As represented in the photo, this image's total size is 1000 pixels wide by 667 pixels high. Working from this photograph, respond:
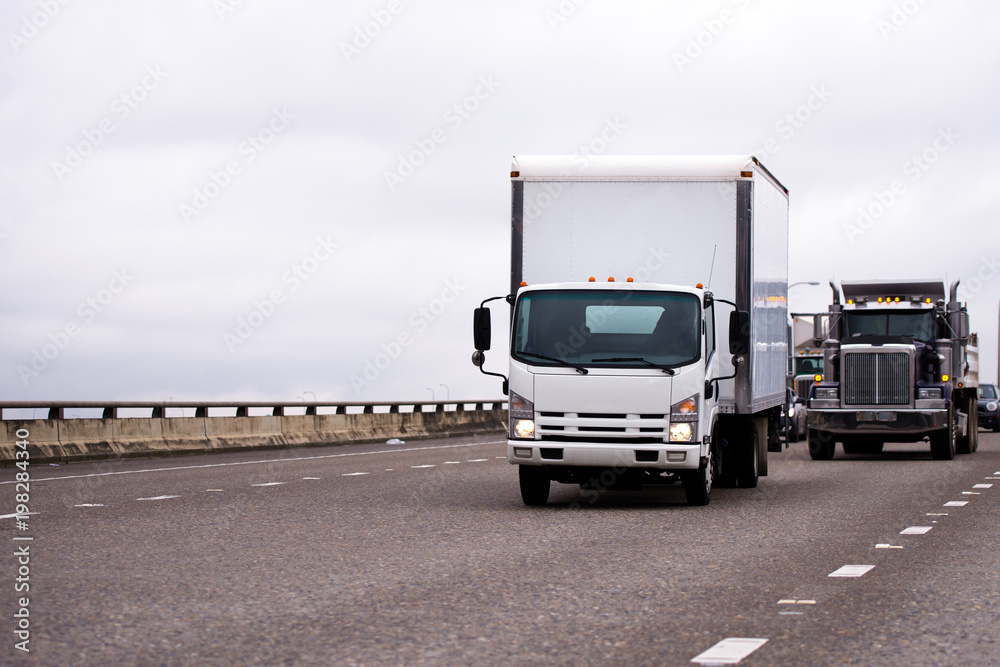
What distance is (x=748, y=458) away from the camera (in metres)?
18.1

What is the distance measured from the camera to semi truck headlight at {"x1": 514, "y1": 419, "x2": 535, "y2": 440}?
14.7 m

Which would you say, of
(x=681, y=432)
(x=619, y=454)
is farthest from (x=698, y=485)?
(x=619, y=454)

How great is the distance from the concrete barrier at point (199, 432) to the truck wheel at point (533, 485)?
10837 millimetres

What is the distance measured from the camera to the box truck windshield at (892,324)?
28047mm

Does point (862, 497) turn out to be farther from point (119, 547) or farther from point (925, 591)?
point (119, 547)

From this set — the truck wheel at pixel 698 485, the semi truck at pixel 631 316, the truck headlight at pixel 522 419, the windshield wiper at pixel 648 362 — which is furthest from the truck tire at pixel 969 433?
the truck headlight at pixel 522 419

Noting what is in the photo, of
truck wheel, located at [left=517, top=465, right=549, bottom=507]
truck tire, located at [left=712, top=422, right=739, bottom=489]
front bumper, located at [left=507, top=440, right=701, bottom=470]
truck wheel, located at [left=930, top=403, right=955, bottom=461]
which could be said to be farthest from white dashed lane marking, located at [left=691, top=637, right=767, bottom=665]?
truck wheel, located at [left=930, top=403, right=955, bottom=461]

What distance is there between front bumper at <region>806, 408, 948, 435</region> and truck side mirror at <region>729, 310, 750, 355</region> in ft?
43.4

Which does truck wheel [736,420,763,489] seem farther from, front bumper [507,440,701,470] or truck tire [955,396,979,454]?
truck tire [955,396,979,454]

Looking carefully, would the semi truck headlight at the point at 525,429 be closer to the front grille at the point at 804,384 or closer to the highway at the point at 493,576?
the highway at the point at 493,576

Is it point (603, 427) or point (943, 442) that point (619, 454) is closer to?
point (603, 427)

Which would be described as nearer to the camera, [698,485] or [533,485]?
[698,485]

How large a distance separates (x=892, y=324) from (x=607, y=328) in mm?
14881

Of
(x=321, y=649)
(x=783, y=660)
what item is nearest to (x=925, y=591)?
(x=783, y=660)
